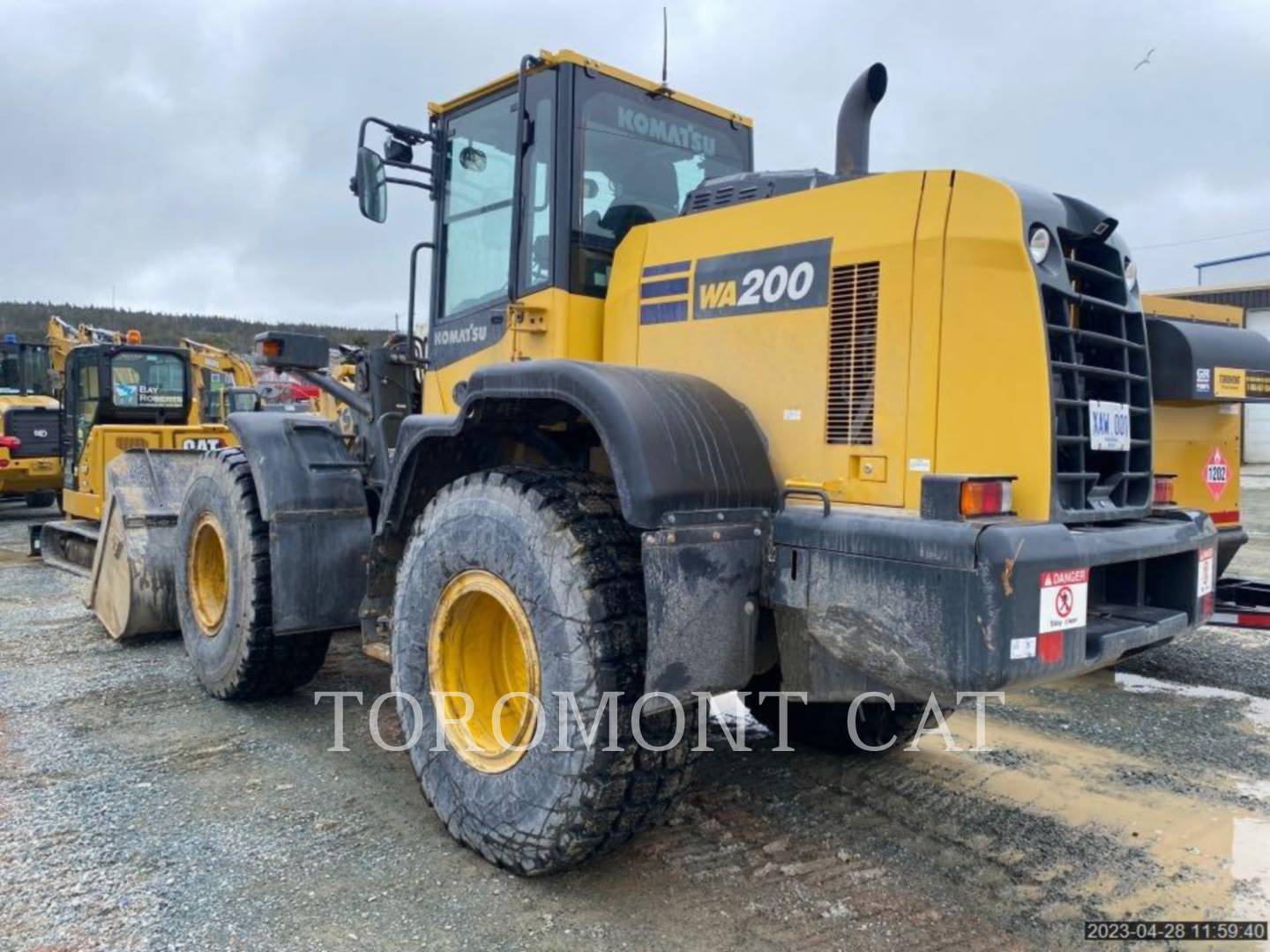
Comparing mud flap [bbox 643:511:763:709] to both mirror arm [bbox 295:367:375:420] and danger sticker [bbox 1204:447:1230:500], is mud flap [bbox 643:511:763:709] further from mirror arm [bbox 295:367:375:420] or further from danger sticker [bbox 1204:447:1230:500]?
danger sticker [bbox 1204:447:1230:500]

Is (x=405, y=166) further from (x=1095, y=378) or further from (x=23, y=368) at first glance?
(x=23, y=368)

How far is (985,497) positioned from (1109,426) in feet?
2.44

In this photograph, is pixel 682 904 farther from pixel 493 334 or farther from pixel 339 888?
pixel 493 334

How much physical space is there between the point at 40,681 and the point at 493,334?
341 cm

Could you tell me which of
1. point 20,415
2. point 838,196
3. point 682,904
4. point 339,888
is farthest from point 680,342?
point 20,415

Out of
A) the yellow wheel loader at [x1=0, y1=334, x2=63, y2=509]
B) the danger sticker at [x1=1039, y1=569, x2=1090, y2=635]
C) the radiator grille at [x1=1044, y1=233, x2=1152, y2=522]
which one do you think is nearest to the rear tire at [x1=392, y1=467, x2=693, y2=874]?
the danger sticker at [x1=1039, y1=569, x2=1090, y2=635]

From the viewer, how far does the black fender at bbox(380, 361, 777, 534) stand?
295 centimetres

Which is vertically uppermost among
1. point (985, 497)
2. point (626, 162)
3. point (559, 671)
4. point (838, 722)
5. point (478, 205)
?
point (626, 162)

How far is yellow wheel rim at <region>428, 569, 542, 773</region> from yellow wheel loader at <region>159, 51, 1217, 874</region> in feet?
0.04

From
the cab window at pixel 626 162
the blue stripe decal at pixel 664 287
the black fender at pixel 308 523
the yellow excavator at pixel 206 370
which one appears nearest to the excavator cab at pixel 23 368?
the yellow excavator at pixel 206 370

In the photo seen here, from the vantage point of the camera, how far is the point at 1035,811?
3.89m

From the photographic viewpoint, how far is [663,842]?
3.56 m

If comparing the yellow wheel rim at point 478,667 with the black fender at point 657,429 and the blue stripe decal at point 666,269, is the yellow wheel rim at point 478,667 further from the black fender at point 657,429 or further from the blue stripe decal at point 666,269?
the blue stripe decal at point 666,269

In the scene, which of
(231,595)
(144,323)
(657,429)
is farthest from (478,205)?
(144,323)
